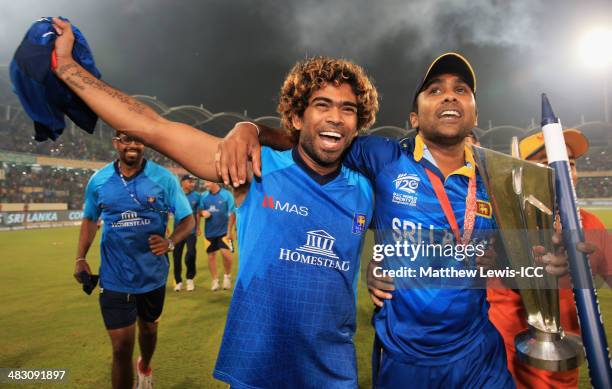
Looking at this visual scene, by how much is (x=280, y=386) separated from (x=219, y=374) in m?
0.30

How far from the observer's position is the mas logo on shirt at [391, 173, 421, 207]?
204 centimetres

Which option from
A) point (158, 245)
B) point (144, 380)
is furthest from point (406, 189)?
point (144, 380)

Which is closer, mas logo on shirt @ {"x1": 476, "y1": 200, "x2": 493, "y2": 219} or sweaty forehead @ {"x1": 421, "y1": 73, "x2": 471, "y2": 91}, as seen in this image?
mas logo on shirt @ {"x1": 476, "y1": 200, "x2": 493, "y2": 219}

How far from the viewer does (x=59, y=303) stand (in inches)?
281

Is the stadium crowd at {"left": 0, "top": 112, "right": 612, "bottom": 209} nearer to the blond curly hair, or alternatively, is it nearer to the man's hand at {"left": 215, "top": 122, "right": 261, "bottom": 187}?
the blond curly hair

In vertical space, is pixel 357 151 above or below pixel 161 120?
above

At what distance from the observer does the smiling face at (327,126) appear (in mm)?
2062

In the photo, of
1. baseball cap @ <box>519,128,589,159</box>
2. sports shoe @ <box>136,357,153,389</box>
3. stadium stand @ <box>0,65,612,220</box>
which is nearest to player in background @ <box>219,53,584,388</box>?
baseball cap @ <box>519,128,589,159</box>

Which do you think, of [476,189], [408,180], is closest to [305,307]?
[408,180]

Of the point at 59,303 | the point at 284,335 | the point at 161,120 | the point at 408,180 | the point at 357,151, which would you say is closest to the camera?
the point at 161,120

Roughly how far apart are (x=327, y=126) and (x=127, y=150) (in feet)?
9.19

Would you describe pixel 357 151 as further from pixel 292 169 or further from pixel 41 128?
pixel 41 128

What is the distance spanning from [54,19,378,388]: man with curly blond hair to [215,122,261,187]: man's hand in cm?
5

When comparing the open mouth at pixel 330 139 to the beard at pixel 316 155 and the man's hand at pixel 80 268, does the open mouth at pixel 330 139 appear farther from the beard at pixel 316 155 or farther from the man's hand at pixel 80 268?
the man's hand at pixel 80 268
